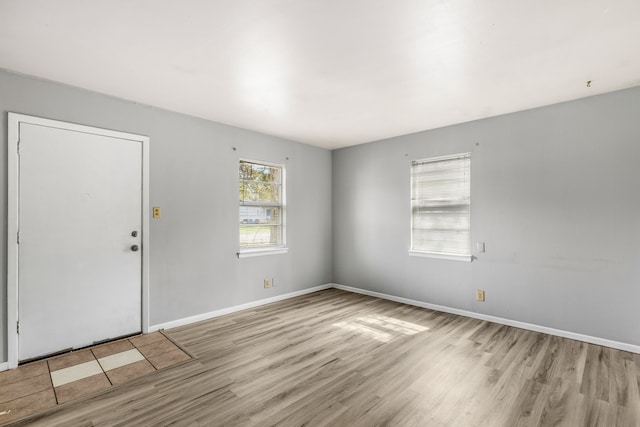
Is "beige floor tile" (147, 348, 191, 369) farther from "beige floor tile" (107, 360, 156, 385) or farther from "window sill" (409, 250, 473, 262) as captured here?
"window sill" (409, 250, 473, 262)

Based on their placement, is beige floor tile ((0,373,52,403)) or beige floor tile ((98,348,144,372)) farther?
beige floor tile ((98,348,144,372))

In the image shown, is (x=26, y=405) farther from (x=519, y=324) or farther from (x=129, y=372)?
(x=519, y=324)

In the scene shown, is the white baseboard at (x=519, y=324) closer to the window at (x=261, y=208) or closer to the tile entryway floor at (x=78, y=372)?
the window at (x=261, y=208)

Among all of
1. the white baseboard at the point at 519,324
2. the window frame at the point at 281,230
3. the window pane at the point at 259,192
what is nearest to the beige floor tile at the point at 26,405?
the window frame at the point at 281,230

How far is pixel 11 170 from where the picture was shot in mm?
2717

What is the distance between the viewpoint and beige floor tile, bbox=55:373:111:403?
231 cm

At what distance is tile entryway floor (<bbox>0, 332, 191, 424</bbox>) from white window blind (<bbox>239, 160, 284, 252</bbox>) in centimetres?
171

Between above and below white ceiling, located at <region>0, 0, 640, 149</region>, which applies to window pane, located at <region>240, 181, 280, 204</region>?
below

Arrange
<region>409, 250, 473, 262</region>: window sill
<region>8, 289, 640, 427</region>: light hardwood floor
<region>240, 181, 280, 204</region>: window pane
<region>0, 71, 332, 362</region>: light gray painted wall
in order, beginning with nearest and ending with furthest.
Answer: <region>8, 289, 640, 427</region>: light hardwood floor → <region>0, 71, 332, 362</region>: light gray painted wall → <region>409, 250, 473, 262</region>: window sill → <region>240, 181, 280, 204</region>: window pane

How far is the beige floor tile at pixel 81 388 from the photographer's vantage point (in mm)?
2311

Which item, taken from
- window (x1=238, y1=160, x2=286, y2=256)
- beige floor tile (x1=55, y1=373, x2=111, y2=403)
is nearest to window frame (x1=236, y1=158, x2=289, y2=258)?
window (x1=238, y1=160, x2=286, y2=256)


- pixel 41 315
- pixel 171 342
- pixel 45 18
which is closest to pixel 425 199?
pixel 171 342

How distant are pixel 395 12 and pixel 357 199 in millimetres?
3589

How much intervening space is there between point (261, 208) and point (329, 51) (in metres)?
2.81
